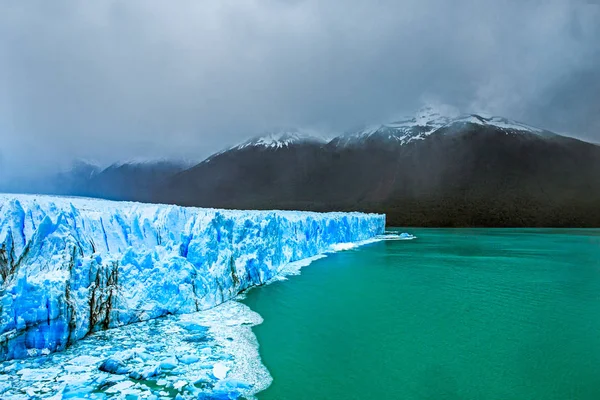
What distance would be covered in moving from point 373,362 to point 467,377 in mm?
1575

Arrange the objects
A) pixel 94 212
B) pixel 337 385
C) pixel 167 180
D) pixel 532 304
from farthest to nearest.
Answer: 1. pixel 167 180
2. pixel 532 304
3. pixel 94 212
4. pixel 337 385

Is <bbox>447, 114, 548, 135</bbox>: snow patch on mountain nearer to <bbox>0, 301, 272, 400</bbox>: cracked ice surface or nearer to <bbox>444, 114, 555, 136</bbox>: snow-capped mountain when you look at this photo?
<bbox>444, 114, 555, 136</bbox>: snow-capped mountain

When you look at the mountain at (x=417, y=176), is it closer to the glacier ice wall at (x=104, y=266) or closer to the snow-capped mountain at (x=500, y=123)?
the snow-capped mountain at (x=500, y=123)

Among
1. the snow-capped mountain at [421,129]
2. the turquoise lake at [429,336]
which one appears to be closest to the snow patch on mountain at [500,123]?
the snow-capped mountain at [421,129]

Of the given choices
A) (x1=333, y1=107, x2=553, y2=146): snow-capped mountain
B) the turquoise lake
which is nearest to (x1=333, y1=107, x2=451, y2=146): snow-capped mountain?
(x1=333, y1=107, x2=553, y2=146): snow-capped mountain

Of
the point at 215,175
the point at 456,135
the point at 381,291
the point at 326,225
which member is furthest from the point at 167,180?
the point at 381,291

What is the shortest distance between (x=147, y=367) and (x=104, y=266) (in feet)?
8.68

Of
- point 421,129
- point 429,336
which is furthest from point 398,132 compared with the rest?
point 429,336

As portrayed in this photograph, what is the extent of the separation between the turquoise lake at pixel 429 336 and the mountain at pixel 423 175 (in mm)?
57683

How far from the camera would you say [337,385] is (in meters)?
5.86

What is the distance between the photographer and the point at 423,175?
300 feet

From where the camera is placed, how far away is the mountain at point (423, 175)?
71812mm

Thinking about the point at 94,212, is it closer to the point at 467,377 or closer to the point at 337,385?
the point at 337,385

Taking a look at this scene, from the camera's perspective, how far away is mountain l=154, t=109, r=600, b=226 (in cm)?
7181
